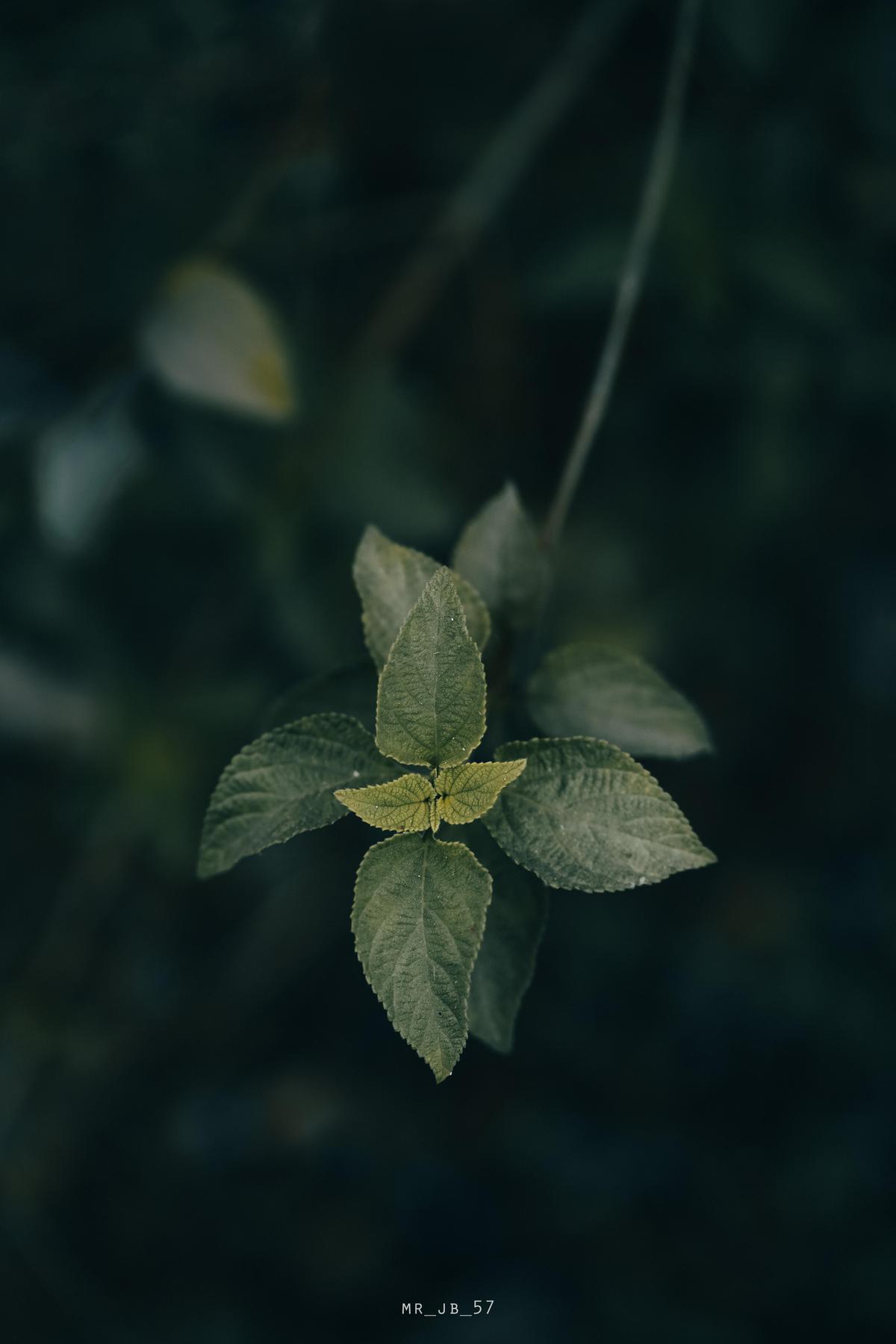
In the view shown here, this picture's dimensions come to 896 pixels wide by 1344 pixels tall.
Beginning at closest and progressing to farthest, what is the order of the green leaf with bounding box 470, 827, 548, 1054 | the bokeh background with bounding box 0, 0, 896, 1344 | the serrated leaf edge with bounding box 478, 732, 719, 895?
the serrated leaf edge with bounding box 478, 732, 719, 895 → the green leaf with bounding box 470, 827, 548, 1054 → the bokeh background with bounding box 0, 0, 896, 1344

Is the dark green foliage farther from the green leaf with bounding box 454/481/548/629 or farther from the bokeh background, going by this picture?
the bokeh background

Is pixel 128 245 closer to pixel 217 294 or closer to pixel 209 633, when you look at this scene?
pixel 217 294

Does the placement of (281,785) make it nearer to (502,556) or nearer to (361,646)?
(502,556)

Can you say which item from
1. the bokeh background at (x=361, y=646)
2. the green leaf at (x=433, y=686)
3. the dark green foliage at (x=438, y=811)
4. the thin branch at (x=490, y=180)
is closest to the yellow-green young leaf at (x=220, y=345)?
the bokeh background at (x=361, y=646)

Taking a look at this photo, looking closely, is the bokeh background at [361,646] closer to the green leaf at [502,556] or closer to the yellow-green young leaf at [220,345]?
the yellow-green young leaf at [220,345]

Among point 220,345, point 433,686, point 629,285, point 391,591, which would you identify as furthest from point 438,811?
point 220,345

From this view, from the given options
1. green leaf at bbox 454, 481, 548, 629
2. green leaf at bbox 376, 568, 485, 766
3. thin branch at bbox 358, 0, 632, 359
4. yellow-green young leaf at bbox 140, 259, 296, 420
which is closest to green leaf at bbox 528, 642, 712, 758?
green leaf at bbox 454, 481, 548, 629
